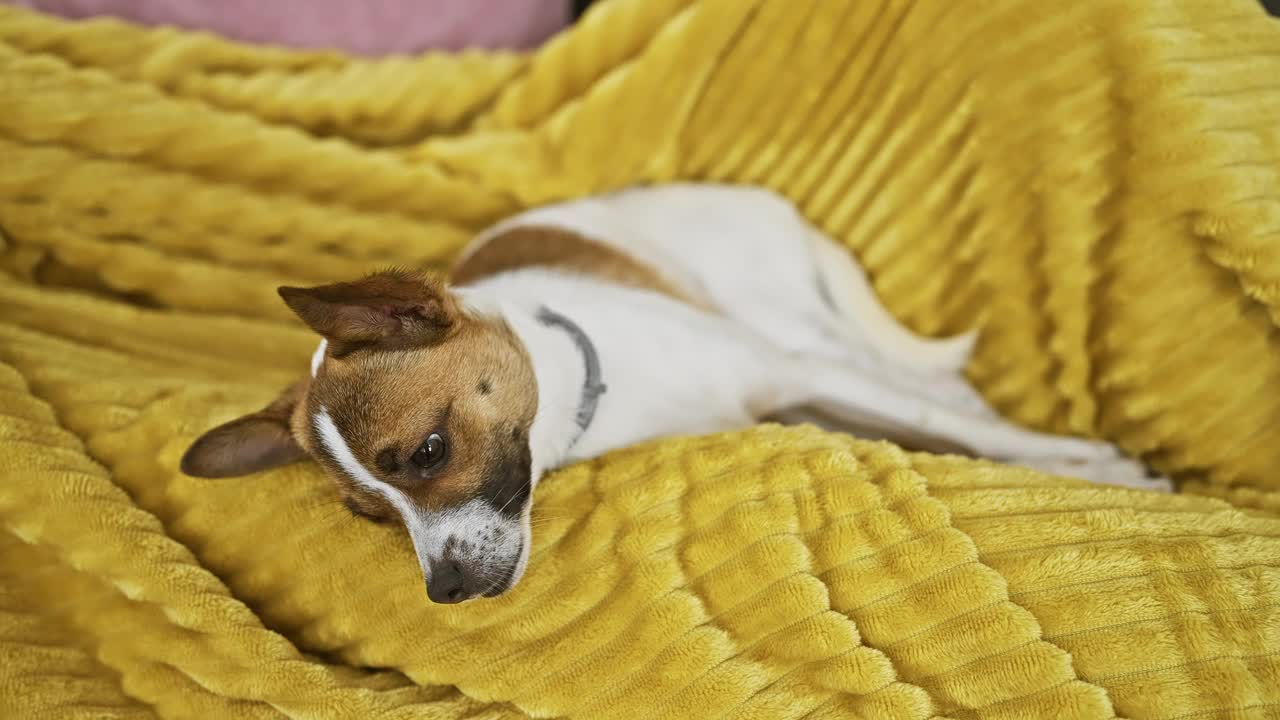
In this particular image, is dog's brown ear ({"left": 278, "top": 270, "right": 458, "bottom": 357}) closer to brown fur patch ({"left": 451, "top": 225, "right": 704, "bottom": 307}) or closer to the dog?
the dog

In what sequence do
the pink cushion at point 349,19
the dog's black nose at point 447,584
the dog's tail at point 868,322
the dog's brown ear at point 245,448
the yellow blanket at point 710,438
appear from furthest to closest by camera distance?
the pink cushion at point 349,19, the dog's tail at point 868,322, the dog's brown ear at point 245,448, the dog's black nose at point 447,584, the yellow blanket at point 710,438

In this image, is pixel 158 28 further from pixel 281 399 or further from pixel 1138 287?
pixel 1138 287

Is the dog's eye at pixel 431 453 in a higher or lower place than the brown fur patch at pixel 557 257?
lower

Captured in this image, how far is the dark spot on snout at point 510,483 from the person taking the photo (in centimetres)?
147

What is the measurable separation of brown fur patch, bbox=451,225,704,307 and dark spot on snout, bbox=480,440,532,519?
66 centimetres

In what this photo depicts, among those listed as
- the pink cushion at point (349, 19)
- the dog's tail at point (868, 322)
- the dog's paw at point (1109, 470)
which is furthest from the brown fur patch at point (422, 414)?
the pink cushion at point (349, 19)

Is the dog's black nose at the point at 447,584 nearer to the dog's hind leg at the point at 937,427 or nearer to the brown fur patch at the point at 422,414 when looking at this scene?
the brown fur patch at the point at 422,414

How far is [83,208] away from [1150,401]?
7.82ft

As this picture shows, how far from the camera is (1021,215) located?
1.84 meters

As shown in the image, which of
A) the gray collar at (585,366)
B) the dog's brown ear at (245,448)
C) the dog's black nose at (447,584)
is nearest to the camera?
the dog's black nose at (447,584)

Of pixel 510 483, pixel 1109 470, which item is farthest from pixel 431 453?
pixel 1109 470

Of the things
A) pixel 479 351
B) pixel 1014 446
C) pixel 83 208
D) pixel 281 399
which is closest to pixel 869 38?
pixel 1014 446

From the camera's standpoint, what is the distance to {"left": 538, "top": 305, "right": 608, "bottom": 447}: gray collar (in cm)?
169

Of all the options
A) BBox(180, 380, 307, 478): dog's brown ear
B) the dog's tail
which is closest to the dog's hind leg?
the dog's tail
